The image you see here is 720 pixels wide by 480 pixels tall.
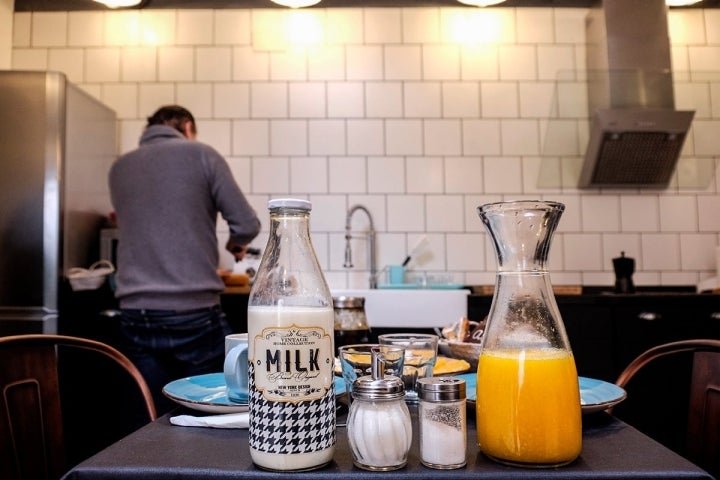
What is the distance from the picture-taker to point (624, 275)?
111 inches

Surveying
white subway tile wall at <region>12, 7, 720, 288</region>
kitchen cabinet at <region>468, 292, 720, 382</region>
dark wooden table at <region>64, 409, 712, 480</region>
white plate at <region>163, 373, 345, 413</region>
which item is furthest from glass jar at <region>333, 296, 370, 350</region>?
white subway tile wall at <region>12, 7, 720, 288</region>

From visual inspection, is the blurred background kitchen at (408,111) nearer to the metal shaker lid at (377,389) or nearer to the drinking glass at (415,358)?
the drinking glass at (415,358)

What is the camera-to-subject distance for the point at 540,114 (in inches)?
126

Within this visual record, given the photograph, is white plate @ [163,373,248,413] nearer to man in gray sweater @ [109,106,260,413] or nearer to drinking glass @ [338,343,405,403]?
drinking glass @ [338,343,405,403]

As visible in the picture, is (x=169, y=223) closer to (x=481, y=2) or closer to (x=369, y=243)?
(x=369, y=243)

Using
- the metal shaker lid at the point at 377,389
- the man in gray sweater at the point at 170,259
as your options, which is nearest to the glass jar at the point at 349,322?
the metal shaker lid at the point at 377,389

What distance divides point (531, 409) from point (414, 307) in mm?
2031

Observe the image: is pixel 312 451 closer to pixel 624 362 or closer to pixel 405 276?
pixel 624 362

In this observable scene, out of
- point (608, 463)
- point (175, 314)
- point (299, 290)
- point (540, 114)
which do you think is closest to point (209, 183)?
point (175, 314)

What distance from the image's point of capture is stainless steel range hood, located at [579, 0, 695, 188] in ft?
9.61

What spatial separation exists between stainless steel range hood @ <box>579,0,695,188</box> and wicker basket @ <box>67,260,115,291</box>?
2.36m

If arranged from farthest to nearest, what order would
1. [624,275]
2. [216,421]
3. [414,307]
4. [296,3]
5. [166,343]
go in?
[296,3], [624,275], [414,307], [166,343], [216,421]

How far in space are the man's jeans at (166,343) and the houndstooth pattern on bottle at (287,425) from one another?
1.46m

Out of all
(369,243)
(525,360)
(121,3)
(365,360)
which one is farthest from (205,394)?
(121,3)
